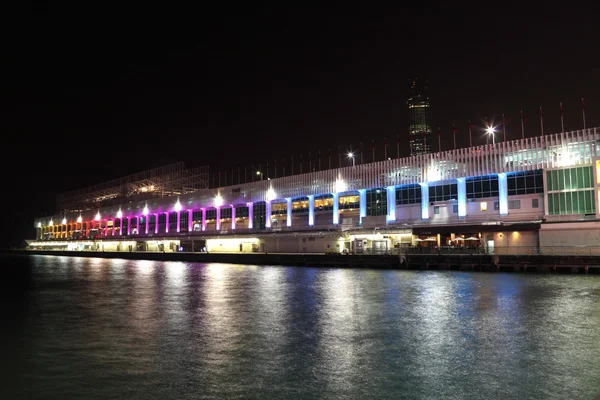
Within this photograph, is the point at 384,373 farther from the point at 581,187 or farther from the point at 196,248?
the point at 196,248

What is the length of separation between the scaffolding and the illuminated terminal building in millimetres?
523

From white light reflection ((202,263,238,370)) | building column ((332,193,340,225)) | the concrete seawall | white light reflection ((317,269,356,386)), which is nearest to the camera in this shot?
white light reflection ((317,269,356,386))

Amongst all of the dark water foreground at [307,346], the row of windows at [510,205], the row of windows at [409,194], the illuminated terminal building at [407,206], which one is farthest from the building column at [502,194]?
the dark water foreground at [307,346]

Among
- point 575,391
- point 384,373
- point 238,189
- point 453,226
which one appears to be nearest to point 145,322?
point 384,373

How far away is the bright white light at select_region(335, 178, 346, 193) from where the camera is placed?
86119 mm

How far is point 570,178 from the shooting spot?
202 feet

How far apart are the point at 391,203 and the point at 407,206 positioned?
2944mm

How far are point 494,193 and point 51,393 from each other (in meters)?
63.6

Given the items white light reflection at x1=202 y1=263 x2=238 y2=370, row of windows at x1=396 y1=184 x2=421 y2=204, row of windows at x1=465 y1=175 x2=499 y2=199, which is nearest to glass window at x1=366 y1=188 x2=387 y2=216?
row of windows at x1=396 y1=184 x2=421 y2=204

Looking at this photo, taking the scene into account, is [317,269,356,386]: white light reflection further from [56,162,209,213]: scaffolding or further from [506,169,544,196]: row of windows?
[56,162,209,213]: scaffolding

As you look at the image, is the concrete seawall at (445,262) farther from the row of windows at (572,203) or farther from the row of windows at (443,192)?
the row of windows at (443,192)

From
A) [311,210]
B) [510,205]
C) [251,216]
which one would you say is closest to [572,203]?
[510,205]

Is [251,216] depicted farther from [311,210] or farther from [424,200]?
[424,200]

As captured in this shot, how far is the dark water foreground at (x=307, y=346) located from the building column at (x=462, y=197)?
3758cm
